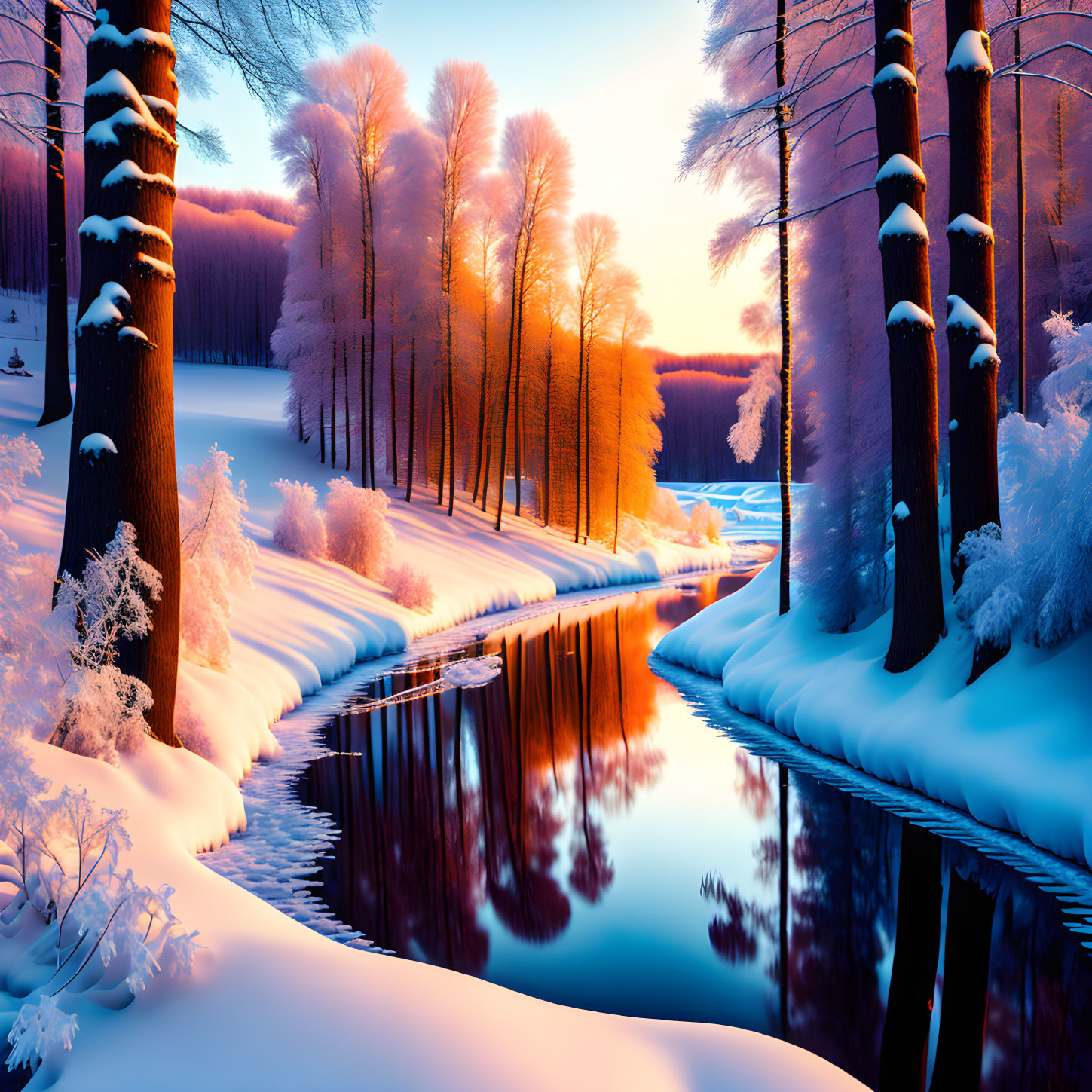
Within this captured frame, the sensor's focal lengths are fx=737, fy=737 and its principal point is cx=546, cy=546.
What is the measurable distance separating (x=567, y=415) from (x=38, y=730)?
66.8 ft

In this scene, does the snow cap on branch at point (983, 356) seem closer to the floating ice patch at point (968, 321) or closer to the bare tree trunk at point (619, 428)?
the floating ice patch at point (968, 321)

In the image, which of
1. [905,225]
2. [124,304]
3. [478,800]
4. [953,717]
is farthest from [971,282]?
[124,304]

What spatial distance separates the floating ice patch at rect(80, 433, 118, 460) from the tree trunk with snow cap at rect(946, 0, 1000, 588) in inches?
225

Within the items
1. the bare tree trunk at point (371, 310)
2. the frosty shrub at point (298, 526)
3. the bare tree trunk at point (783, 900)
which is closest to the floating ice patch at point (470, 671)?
the frosty shrub at point (298, 526)

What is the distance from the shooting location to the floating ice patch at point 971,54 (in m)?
5.49

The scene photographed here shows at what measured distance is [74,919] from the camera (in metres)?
2.31

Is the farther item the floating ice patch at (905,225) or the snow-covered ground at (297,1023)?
the floating ice patch at (905,225)

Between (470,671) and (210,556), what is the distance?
4069 mm

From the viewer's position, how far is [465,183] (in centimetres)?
1870

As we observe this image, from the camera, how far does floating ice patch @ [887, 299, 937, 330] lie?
224 inches

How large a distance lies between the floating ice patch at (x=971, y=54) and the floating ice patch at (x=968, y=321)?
166cm

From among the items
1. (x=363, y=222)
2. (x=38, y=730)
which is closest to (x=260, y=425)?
(x=363, y=222)

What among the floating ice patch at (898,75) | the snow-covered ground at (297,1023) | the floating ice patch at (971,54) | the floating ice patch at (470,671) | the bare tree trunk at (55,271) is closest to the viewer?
the snow-covered ground at (297,1023)

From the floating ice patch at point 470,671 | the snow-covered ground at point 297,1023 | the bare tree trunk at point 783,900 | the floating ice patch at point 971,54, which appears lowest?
the floating ice patch at point 470,671
